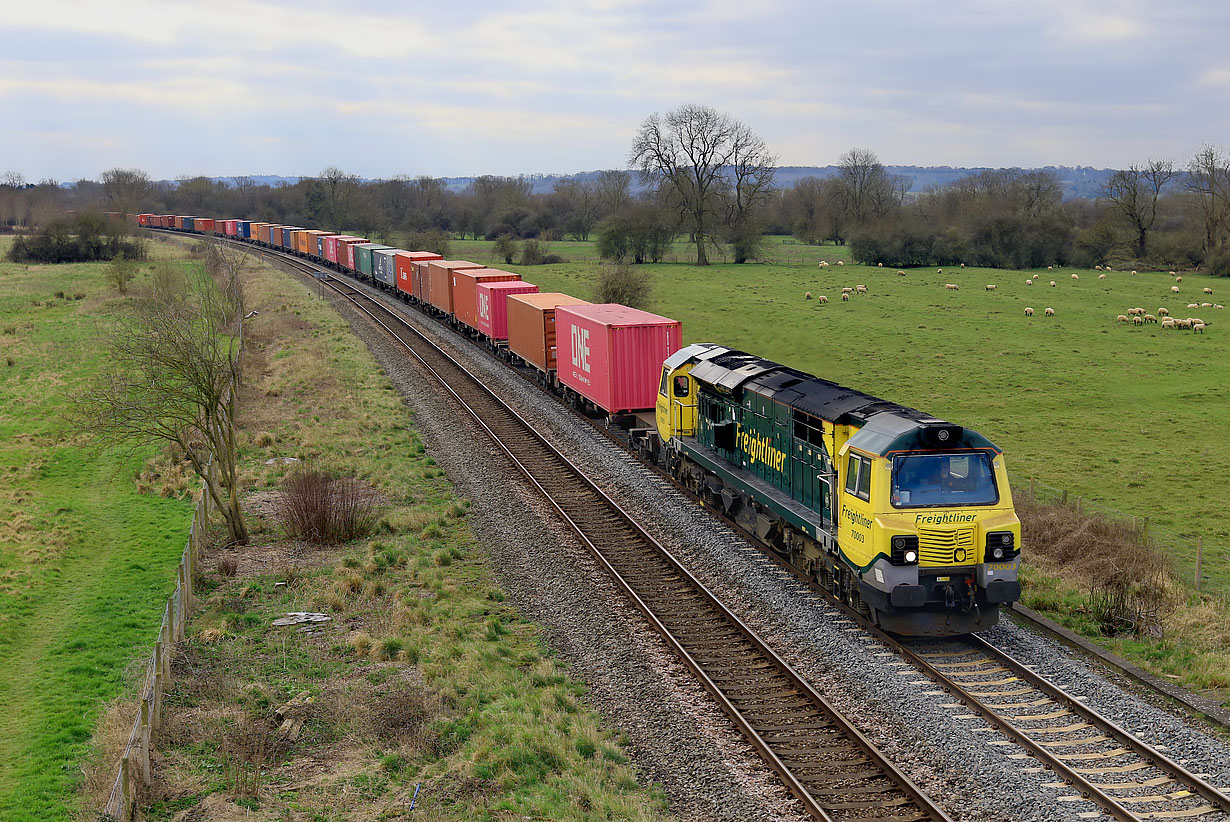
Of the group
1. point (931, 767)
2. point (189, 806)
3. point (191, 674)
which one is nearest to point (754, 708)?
point (931, 767)

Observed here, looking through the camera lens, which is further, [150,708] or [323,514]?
[323,514]

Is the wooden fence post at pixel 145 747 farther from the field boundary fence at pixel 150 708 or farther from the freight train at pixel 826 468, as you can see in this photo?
the freight train at pixel 826 468

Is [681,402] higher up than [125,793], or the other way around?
[681,402]

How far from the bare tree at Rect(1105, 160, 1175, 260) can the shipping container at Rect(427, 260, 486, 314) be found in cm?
8470

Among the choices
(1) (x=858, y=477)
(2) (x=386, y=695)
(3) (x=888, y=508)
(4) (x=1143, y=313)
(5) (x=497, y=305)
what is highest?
(5) (x=497, y=305)

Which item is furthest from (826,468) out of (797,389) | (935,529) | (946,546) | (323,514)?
(323,514)

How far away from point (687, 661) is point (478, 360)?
112 feet

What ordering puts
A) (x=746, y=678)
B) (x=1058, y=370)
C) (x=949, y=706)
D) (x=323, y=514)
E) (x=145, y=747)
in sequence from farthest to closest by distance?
(x=1058, y=370) < (x=323, y=514) < (x=746, y=678) < (x=949, y=706) < (x=145, y=747)

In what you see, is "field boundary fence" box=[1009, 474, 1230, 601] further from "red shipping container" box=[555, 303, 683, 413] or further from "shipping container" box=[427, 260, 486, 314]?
"shipping container" box=[427, 260, 486, 314]

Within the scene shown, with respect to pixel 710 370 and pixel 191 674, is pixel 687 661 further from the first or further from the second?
pixel 710 370

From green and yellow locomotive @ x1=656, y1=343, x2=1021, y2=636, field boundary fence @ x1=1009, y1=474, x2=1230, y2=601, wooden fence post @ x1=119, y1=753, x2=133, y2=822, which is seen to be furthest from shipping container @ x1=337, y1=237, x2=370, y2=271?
wooden fence post @ x1=119, y1=753, x2=133, y2=822

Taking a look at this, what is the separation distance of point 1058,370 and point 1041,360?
260 centimetres

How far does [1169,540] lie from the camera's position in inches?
888

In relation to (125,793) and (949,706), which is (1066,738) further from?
(125,793)
